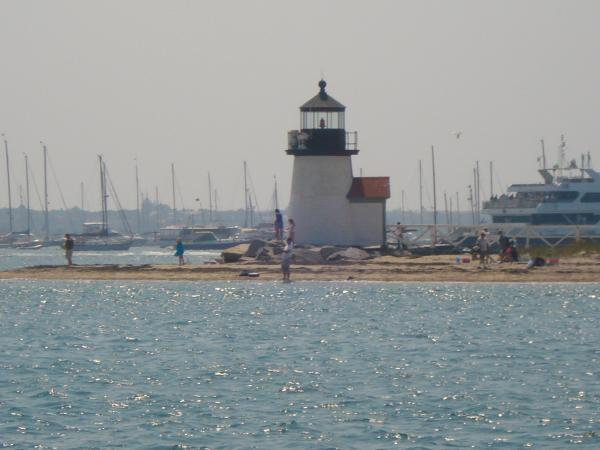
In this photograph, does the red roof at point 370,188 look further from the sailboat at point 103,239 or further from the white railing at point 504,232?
the sailboat at point 103,239

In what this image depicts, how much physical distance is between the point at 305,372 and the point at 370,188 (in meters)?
26.1

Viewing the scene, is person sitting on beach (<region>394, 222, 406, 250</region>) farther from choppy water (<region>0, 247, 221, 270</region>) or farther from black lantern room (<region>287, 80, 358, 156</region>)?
choppy water (<region>0, 247, 221, 270</region>)

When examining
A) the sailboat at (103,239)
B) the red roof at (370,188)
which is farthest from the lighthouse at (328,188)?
the sailboat at (103,239)

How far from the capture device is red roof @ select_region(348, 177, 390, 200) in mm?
46562

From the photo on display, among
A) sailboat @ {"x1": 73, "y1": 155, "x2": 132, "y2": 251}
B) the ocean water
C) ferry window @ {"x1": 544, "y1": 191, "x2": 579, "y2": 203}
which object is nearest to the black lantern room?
the ocean water

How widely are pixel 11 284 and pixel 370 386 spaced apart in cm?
2432

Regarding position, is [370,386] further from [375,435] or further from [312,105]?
[312,105]

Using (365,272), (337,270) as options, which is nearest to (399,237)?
(337,270)

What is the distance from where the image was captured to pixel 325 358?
2261 centimetres

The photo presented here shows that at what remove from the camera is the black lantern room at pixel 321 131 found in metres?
46.4

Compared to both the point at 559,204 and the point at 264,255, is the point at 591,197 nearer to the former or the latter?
the point at 559,204

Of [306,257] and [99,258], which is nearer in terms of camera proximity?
[306,257]

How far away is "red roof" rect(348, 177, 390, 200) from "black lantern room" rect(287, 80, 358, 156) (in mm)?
1099

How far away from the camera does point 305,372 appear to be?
2095 centimetres
